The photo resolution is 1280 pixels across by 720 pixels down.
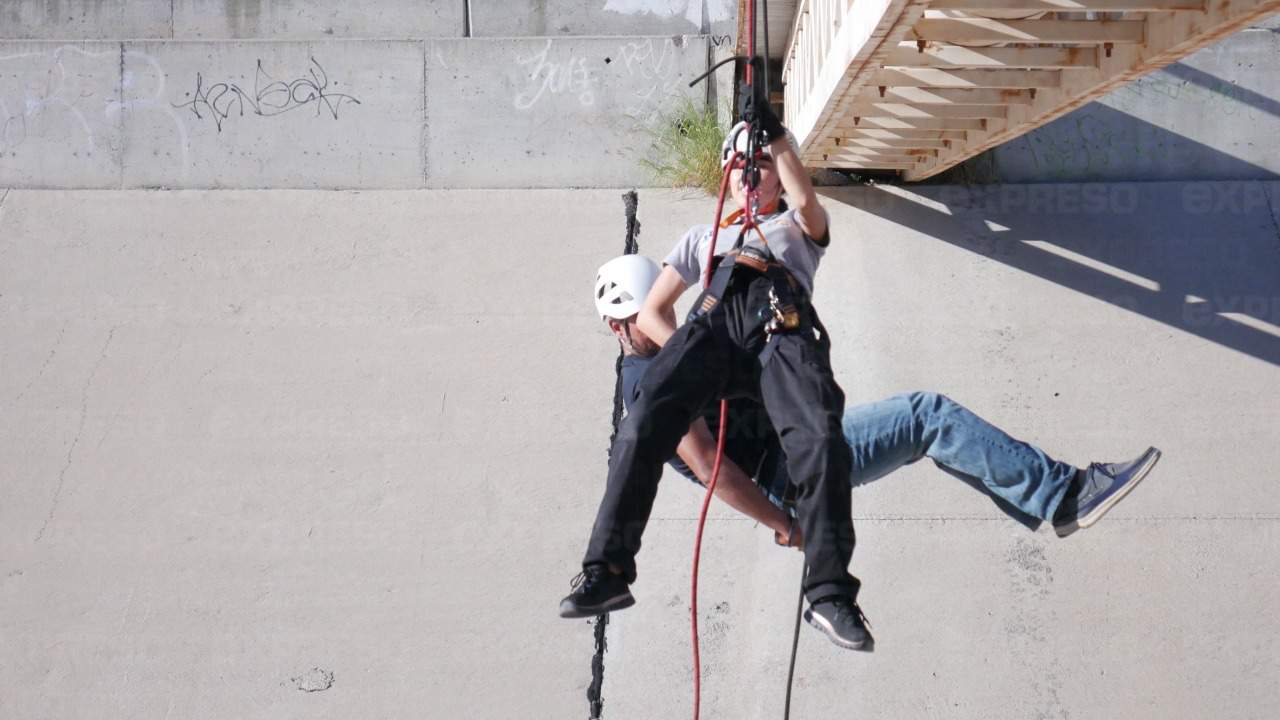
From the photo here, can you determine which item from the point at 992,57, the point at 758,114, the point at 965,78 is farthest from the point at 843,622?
the point at 965,78

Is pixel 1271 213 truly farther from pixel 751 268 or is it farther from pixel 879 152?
pixel 751 268

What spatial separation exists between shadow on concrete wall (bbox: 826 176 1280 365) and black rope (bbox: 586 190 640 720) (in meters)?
1.28

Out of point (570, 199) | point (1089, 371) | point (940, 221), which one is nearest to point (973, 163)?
point (940, 221)

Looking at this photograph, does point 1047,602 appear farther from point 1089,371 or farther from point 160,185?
point 160,185

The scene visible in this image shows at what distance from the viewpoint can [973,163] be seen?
787 cm

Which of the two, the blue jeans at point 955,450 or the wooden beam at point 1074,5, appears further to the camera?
the blue jeans at point 955,450

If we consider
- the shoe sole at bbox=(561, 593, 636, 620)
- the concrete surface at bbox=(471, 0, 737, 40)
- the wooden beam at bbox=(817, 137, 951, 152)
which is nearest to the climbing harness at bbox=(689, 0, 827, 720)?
the shoe sole at bbox=(561, 593, 636, 620)

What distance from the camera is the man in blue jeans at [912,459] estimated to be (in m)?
4.05

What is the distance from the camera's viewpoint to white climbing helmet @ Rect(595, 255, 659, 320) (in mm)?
4641

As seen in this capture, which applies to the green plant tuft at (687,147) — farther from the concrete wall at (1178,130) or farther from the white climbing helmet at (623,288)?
the white climbing helmet at (623,288)

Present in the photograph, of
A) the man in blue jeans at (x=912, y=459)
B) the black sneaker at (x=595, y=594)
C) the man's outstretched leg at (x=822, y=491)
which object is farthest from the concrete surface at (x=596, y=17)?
the black sneaker at (x=595, y=594)

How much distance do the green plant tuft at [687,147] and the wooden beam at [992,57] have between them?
3.13 meters

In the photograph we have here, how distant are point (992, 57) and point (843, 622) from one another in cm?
232

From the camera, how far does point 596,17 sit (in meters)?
8.81
